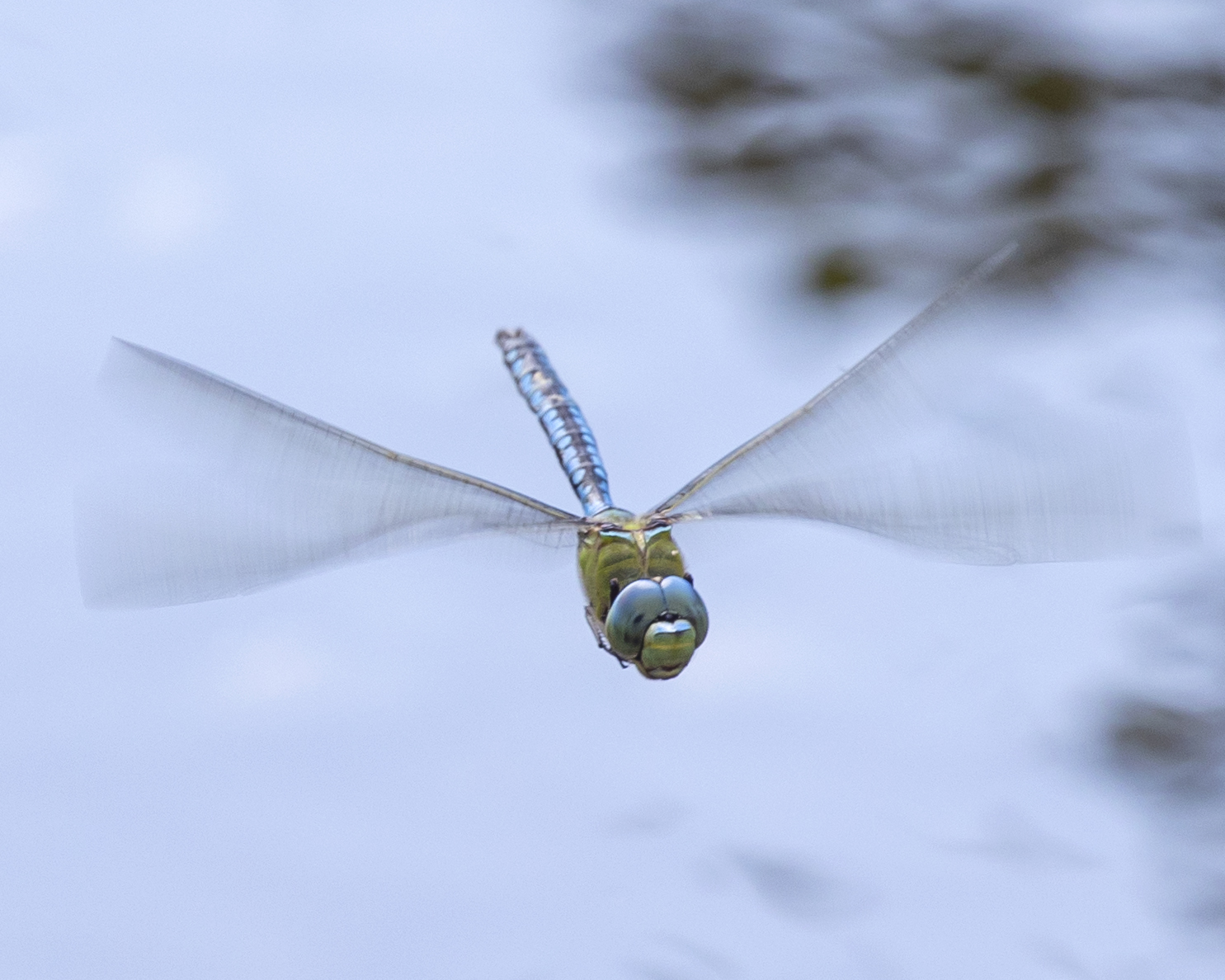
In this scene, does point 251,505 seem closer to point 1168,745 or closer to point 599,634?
point 599,634

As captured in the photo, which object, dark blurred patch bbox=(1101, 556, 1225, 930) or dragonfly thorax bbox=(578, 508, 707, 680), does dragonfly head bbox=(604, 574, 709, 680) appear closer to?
dragonfly thorax bbox=(578, 508, 707, 680)

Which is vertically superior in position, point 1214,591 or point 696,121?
point 696,121

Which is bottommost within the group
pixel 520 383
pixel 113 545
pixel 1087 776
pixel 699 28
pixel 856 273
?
pixel 113 545

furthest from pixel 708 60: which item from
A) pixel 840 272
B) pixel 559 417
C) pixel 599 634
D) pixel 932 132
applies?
pixel 599 634

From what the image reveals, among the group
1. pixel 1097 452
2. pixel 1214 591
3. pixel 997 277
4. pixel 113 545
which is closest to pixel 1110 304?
pixel 997 277

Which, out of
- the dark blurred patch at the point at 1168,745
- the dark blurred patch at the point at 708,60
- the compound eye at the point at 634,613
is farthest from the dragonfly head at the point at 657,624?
the dark blurred patch at the point at 708,60

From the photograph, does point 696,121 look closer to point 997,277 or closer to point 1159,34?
point 997,277

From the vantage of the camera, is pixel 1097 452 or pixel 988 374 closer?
pixel 1097 452
